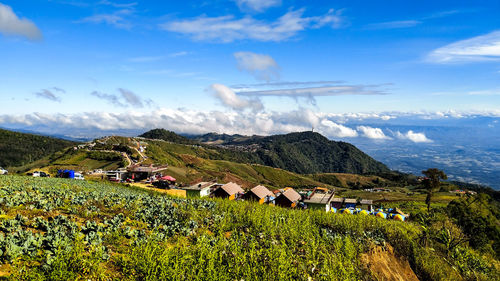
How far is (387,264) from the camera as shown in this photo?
1301cm

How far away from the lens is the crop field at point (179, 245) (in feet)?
21.4

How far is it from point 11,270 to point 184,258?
3.59m

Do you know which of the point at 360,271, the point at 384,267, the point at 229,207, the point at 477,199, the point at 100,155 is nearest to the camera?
the point at 360,271

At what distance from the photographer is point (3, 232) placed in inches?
295

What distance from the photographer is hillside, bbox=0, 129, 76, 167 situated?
511 ft

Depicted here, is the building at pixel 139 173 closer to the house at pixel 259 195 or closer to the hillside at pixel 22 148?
the house at pixel 259 195

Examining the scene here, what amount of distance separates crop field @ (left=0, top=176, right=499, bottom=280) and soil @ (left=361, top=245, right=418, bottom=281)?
0.26 metres

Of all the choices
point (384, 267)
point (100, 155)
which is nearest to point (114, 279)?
point (384, 267)

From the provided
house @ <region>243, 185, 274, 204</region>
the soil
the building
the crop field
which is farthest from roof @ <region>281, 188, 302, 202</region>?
the soil

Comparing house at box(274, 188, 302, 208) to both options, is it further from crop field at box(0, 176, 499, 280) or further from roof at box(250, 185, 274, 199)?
crop field at box(0, 176, 499, 280)

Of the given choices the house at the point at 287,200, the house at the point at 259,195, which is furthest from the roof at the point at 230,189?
the house at the point at 287,200

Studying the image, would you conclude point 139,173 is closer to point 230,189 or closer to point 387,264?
point 230,189

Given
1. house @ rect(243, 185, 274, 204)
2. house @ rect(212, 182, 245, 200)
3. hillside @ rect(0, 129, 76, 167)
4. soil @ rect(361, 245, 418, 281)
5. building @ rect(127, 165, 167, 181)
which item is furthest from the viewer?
hillside @ rect(0, 129, 76, 167)

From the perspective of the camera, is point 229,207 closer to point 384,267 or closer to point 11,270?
point 384,267
